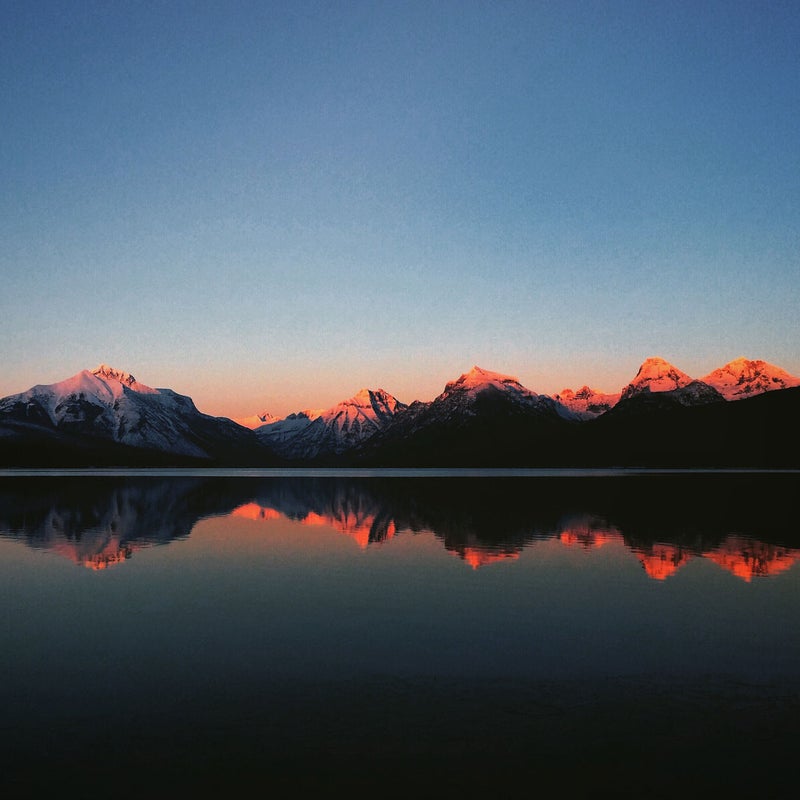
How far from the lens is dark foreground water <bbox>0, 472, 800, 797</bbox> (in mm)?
15266

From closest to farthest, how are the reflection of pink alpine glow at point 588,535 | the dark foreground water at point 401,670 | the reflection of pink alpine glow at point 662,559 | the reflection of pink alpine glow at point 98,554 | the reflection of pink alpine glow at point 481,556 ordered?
the dark foreground water at point 401,670 → the reflection of pink alpine glow at point 662,559 → the reflection of pink alpine glow at point 98,554 → the reflection of pink alpine glow at point 481,556 → the reflection of pink alpine glow at point 588,535

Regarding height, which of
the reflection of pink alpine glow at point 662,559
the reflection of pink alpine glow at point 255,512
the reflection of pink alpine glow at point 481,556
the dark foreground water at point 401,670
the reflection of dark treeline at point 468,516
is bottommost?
the reflection of pink alpine glow at point 255,512

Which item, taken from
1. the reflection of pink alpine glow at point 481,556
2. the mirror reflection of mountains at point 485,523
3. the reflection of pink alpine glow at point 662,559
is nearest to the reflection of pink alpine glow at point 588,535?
the mirror reflection of mountains at point 485,523

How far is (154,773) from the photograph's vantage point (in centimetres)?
1496

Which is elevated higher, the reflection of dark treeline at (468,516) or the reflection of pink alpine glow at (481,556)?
the reflection of pink alpine glow at (481,556)

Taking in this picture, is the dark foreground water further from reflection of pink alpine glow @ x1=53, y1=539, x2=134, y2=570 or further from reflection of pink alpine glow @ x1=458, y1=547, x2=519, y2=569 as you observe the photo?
reflection of pink alpine glow @ x1=458, y1=547, x2=519, y2=569

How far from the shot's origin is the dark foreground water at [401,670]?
1527 cm

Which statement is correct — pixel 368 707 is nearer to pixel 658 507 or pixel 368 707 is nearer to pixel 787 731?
pixel 787 731

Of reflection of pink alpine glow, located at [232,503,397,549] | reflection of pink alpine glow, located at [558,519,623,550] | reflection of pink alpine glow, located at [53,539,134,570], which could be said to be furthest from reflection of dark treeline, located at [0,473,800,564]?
reflection of pink alpine glow, located at [53,539,134,570]

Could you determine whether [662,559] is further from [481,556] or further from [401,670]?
[401,670]

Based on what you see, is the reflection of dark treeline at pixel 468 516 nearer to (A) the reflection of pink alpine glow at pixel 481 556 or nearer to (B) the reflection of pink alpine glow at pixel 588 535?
(B) the reflection of pink alpine glow at pixel 588 535

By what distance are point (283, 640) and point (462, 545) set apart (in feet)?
94.4

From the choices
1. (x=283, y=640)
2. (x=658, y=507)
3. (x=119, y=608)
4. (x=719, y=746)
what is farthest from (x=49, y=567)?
(x=658, y=507)

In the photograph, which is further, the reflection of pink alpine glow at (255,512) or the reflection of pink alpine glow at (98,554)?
the reflection of pink alpine glow at (255,512)
